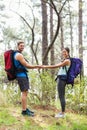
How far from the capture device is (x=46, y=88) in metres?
8.88

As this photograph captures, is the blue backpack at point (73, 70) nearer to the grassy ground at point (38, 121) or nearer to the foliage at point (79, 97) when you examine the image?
the grassy ground at point (38, 121)

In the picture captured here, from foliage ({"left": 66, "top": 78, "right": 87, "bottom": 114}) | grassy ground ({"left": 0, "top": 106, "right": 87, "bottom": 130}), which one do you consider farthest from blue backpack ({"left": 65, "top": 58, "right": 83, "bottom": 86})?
foliage ({"left": 66, "top": 78, "right": 87, "bottom": 114})

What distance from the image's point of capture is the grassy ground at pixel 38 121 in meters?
6.35

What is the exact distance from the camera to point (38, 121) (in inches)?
268

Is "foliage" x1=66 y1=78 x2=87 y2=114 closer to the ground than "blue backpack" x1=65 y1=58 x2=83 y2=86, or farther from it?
closer to the ground

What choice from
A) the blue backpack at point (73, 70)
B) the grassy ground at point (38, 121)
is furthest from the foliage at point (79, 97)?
the blue backpack at point (73, 70)

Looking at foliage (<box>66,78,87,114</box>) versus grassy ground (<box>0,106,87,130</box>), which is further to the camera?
foliage (<box>66,78,87,114</box>)

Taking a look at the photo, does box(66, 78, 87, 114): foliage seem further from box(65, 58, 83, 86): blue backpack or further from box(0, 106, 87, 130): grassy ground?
box(65, 58, 83, 86): blue backpack

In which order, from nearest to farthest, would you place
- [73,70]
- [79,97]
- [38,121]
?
[38,121] → [73,70] → [79,97]

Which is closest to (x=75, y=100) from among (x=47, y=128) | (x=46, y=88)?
(x=46, y=88)

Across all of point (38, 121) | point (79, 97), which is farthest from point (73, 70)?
point (79, 97)

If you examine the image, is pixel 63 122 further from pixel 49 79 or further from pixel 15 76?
pixel 49 79

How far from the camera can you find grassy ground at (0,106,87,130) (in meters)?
6.35

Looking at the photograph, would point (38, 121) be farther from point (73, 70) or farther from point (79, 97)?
point (79, 97)
